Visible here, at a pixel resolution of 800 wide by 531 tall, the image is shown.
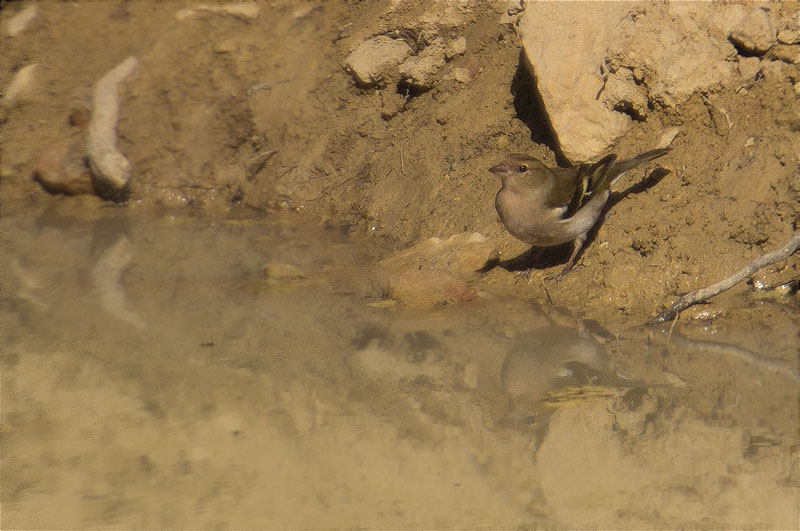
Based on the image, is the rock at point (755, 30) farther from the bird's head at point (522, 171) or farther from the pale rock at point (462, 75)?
the pale rock at point (462, 75)

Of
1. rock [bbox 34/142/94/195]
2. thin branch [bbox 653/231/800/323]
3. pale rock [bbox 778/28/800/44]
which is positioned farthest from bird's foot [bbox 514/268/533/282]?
rock [bbox 34/142/94/195]

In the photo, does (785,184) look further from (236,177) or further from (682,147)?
(236,177)

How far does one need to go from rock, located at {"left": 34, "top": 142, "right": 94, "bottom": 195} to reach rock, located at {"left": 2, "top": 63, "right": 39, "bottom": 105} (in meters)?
0.70

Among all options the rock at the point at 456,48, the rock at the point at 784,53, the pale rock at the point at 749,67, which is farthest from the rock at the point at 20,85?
the rock at the point at 784,53

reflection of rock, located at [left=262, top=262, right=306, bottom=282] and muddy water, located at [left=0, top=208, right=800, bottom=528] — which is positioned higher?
muddy water, located at [left=0, top=208, right=800, bottom=528]

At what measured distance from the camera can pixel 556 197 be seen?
5527 millimetres

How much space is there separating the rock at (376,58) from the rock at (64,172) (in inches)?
→ 109

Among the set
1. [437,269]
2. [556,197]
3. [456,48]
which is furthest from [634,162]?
[456,48]

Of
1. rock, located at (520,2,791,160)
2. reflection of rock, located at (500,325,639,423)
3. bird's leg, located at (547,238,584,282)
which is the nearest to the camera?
reflection of rock, located at (500,325,639,423)

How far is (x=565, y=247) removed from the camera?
6.13 metres

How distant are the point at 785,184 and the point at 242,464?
4097mm

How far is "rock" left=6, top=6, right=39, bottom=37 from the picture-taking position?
8.30m

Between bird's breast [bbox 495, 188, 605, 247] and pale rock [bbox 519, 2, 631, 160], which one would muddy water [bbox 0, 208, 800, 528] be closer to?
bird's breast [bbox 495, 188, 605, 247]

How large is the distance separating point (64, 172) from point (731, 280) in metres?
5.97
